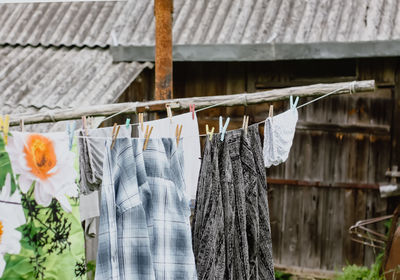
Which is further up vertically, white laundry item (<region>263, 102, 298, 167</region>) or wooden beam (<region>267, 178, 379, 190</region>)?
white laundry item (<region>263, 102, 298, 167</region>)

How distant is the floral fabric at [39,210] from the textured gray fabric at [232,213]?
2.59ft

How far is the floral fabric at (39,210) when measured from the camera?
2.77 meters

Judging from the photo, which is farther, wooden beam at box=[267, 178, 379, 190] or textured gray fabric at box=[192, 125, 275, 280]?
wooden beam at box=[267, 178, 379, 190]

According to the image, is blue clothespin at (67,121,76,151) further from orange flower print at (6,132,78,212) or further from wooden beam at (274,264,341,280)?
wooden beam at (274,264,341,280)

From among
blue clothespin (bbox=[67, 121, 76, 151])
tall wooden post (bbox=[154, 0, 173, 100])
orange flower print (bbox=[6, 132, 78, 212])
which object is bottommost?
orange flower print (bbox=[6, 132, 78, 212])

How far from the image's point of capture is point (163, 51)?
4762mm

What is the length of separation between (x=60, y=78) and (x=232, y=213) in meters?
4.06

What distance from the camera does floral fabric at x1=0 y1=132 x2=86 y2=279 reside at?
2770 mm

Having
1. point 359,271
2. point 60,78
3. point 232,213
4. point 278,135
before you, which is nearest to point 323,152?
point 359,271

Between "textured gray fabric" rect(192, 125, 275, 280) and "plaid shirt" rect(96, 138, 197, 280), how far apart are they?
20cm

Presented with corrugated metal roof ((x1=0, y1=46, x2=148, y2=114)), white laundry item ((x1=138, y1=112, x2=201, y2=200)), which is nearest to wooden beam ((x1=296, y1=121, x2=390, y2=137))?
corrugated metal roof ((x1=0, y1=46, x2=148, y2=114))

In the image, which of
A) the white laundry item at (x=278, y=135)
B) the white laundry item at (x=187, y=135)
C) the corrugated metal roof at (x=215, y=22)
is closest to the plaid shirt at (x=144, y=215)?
the white laundry item at (x=187, y=135)

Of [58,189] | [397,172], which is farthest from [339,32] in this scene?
[58,189]

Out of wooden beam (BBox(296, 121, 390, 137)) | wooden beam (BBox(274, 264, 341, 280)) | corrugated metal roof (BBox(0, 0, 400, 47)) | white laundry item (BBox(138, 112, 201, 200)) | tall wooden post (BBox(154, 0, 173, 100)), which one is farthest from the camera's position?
wooden beam (BBox(274, 264, 341, 280))
